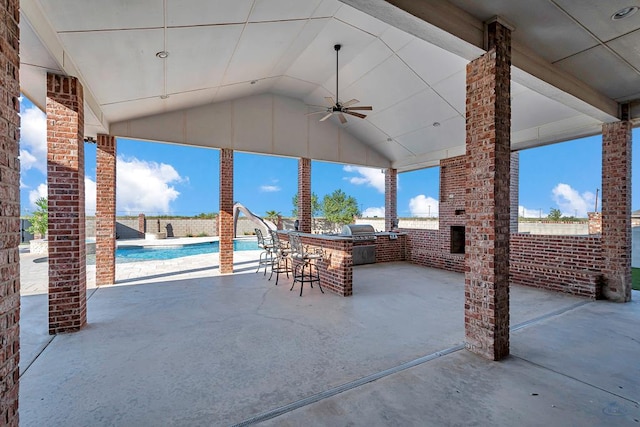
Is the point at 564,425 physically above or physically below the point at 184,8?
below

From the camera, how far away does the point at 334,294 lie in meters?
5.44

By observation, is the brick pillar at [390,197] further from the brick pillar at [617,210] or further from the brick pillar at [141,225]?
the brick pillar at [141,225]

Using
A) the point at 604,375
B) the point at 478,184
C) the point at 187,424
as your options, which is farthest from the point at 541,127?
the point at 187,424

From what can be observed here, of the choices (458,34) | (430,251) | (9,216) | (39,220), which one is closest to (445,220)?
(430,251)

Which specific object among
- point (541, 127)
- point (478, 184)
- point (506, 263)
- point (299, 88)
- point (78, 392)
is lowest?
point (78, 392)

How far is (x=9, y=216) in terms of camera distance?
4.71 feet

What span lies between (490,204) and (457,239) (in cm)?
587

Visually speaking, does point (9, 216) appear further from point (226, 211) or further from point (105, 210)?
point (226, 211)

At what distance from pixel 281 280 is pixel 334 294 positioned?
1.55 metres

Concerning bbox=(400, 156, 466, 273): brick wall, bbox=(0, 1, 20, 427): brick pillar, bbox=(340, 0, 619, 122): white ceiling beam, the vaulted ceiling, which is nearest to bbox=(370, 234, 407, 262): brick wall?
bbox=(400, 156, 466, 273): brick wall

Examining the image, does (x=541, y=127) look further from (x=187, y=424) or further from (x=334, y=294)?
(x=187, y=424)

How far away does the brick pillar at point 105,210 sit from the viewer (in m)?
6.00

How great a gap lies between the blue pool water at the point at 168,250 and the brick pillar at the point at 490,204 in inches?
409

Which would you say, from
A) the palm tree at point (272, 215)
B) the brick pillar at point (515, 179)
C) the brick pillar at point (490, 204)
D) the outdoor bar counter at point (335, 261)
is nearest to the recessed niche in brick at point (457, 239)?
the brick pillar at point (515, 179)
